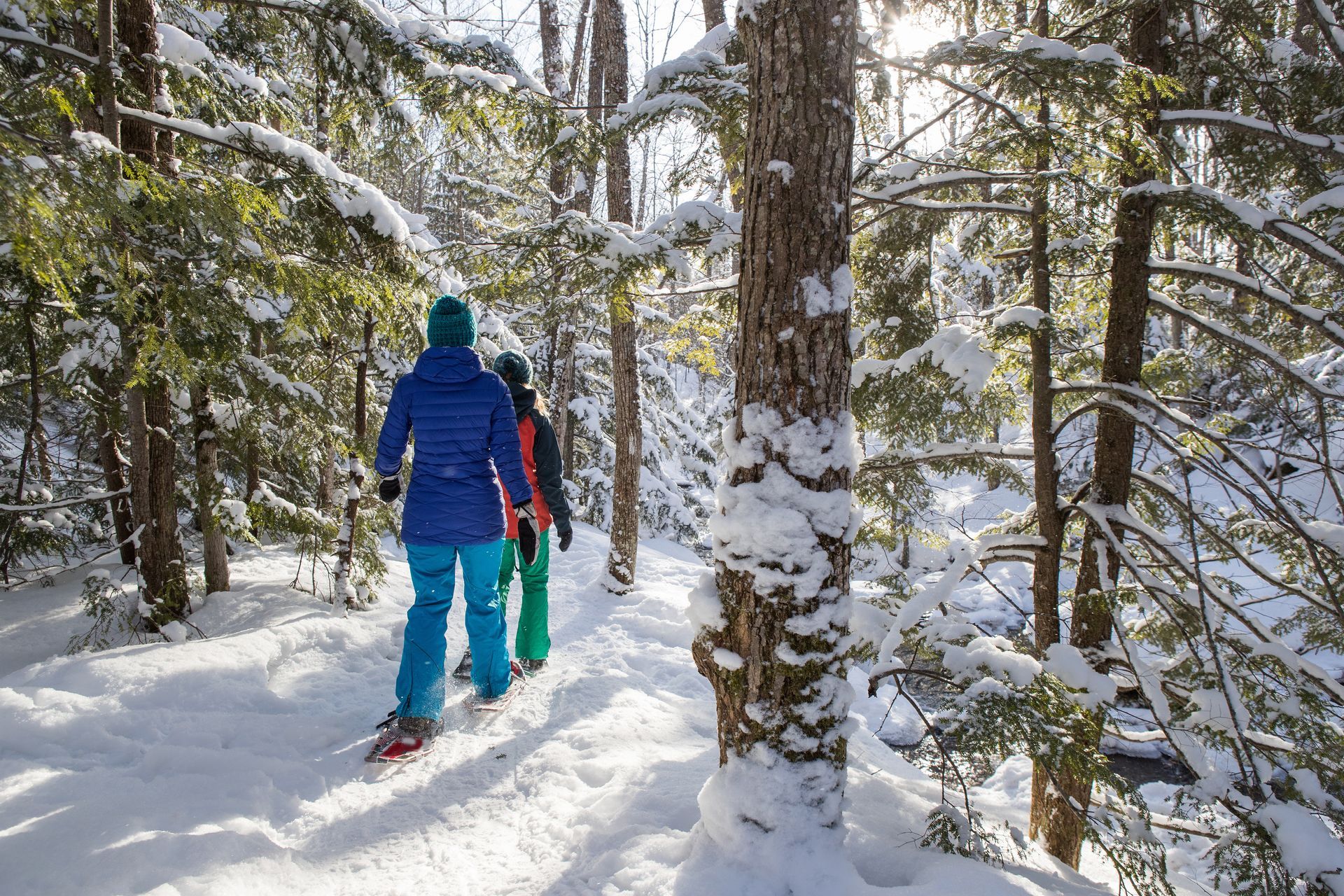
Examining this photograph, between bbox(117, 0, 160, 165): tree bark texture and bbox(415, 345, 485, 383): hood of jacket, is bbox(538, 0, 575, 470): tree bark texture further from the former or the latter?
bbox(117, 0, 160, 165): tree bark texture

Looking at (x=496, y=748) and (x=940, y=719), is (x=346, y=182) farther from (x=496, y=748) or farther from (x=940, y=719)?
(x=940, y=719)

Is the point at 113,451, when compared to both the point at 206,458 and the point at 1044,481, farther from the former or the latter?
the point at 1044,481

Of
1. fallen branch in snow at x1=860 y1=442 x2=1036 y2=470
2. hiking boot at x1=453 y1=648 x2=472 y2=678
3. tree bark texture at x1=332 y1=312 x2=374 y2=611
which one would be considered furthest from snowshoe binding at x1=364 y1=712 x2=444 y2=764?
fallen branch in snow at x1=860 y1=442 x2=1036 y2=470

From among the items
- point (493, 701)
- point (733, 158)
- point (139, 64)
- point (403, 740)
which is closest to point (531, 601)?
point (493, 701)

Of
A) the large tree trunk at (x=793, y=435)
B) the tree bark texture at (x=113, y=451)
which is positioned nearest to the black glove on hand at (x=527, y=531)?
the large tree trunk at (x=793, y=435)

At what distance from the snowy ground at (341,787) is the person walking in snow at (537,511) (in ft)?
1.16

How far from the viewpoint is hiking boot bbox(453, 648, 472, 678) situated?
4.41 metres

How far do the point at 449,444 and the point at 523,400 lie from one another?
0.82m

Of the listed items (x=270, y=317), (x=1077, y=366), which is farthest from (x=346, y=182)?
(x=1077, y=366)

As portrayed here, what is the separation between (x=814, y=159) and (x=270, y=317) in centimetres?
535

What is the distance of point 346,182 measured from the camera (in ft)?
15.4

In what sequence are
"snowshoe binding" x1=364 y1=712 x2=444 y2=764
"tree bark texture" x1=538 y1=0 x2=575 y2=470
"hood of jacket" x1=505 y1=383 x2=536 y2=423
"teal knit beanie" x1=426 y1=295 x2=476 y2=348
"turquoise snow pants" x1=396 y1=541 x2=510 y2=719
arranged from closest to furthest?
"snowshoe binding" x1=364 y1=712 x2=444 y2=764 < "turquoise snow pants" x1=396 y1=541 x2=510 y2=719 < "teal knit beanie" x1=426 y1=295 x2=476 y2=348 < "hood of jacket" x1=505 y1=383 x2=536 y2=423 < "tree bark texture" x1=538 y1=0 x2=575 y2=470

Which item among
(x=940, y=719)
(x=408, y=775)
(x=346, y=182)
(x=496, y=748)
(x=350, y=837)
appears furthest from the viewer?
(x=346, y=182)

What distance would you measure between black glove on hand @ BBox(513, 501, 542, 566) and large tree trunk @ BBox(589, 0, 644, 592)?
3.39 meters
